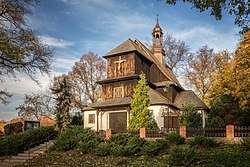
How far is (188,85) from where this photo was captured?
40219 millimetres

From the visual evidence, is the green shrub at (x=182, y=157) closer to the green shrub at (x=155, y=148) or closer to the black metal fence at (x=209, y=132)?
the green shrub at (x=155, y=148)

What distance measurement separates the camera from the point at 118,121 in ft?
90.3

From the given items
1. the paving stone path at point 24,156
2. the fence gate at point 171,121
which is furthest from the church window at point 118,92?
the paving stone path at point 24,156

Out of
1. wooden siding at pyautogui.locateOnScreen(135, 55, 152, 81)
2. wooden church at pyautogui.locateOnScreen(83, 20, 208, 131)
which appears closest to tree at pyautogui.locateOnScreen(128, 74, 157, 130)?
wooden church at pyautogui.locateOnScreen(83, 20, 208, 131)

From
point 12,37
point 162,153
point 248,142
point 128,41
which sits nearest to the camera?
point 12,37

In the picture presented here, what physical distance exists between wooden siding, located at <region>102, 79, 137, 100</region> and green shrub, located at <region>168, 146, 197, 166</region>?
1570cm

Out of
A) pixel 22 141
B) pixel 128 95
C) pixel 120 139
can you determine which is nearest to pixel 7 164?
pixel 22 141

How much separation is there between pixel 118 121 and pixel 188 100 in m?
7.81

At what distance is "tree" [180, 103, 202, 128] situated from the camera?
83.4 ft

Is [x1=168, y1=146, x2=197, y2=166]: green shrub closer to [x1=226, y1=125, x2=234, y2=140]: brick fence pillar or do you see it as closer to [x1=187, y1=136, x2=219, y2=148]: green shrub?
[x1=187, y1=136, x2=219, y2=148]: green shrub

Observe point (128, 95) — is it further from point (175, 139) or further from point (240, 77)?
point (175, 139)

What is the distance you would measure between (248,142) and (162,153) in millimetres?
4383

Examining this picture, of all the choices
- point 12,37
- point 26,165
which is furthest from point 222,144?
point 12,37

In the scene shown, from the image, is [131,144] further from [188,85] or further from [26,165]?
[188,85]
